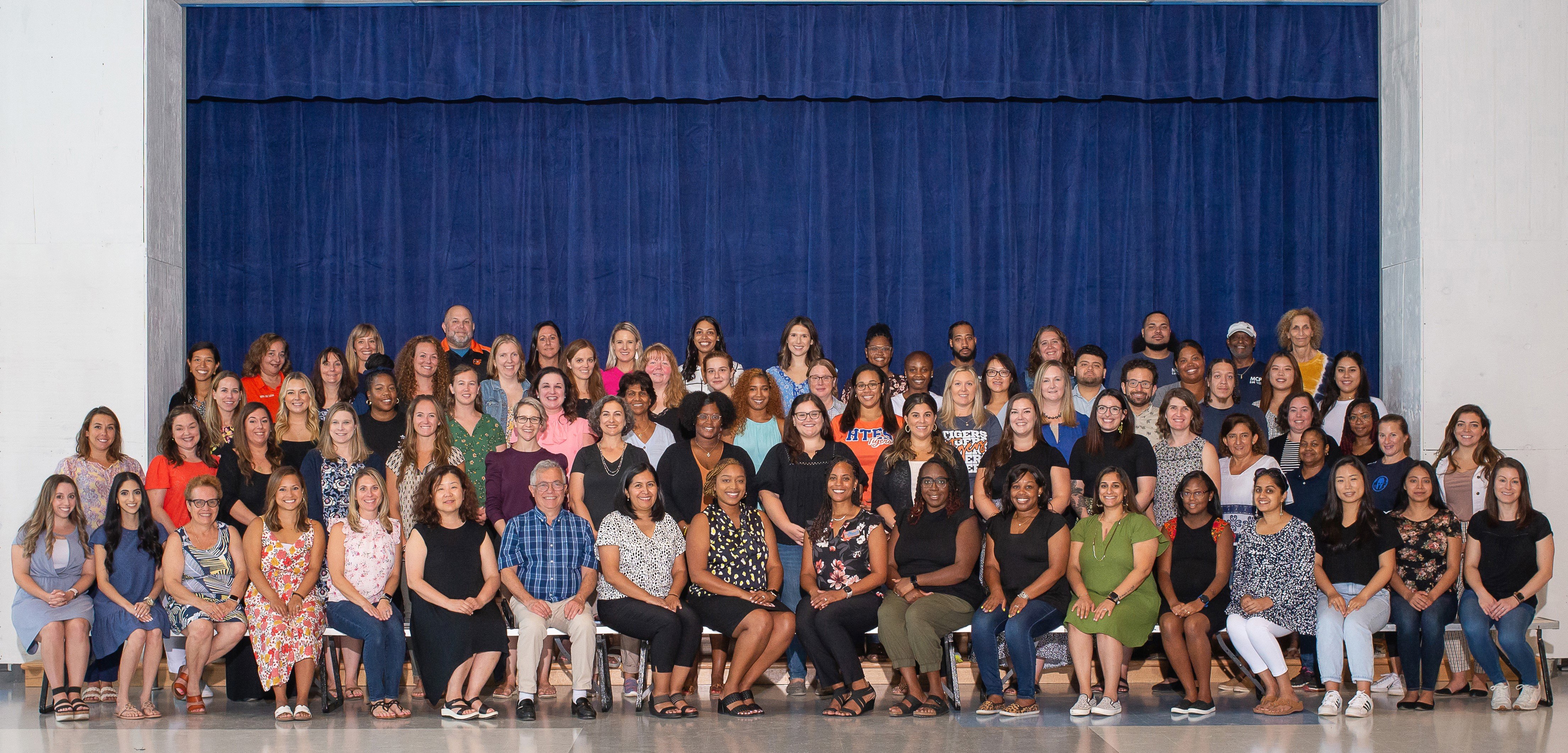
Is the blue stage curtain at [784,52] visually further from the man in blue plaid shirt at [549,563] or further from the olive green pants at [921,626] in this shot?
Answer: the olive green pants at [921,626]

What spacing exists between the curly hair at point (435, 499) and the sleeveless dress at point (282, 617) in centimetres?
49

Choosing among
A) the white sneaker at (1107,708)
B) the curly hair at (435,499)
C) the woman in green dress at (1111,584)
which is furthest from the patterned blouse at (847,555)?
the curly hair at (435,499)

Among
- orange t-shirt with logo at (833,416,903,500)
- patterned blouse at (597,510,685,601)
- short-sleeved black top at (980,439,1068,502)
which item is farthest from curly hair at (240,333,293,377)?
short-sleeved black top at (980,439,1068,502)

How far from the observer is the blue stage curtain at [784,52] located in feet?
25.5

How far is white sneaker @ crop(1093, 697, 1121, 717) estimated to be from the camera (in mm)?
5586

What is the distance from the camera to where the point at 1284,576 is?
5.83 metres

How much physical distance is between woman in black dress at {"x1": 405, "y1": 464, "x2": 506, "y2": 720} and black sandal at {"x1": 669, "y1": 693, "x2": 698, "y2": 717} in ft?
2.44

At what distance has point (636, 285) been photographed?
8664mm

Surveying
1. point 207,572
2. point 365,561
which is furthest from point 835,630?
point 207,572

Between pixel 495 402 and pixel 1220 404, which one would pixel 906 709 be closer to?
pixel 1220 404

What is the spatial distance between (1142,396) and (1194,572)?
975 mm

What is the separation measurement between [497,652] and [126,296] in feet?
10.0

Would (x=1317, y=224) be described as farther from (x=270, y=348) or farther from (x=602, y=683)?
(x=270, y=348)

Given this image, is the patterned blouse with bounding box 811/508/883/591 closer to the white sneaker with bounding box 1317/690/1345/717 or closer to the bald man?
the white sneaker with bounding box 1317/690/1345/717
